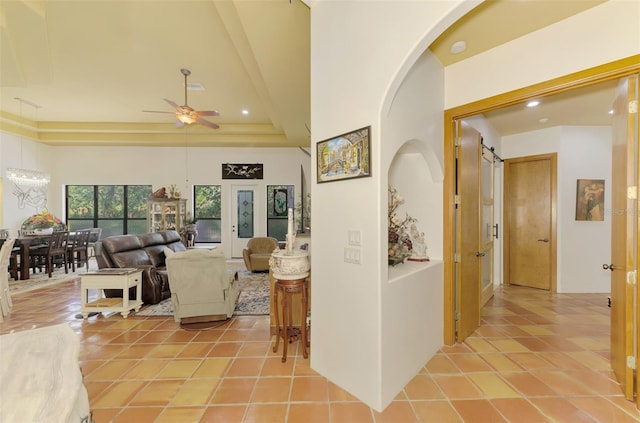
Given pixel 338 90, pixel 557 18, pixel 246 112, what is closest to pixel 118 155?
pixel 246 112

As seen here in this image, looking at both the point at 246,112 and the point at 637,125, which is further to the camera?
the point at 246,112

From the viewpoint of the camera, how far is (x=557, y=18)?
7.13ft

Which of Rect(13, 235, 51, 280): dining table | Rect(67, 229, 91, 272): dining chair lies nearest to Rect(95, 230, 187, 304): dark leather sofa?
Rect(13, 235, 51, 280): dining table

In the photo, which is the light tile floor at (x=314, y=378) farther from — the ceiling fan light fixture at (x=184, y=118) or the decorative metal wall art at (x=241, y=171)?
the decorative metal wall art at (x=241, y=171)

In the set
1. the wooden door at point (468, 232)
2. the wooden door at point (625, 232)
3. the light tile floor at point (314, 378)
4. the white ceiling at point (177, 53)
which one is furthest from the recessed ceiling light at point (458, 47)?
the light tile floor at point (314, 378)

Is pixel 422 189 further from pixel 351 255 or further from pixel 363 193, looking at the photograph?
pixel 351 255

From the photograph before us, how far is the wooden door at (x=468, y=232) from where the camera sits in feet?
9.20

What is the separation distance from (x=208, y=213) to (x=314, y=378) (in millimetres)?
6845

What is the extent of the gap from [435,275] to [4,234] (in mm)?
8685

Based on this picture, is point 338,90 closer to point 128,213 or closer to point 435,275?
point 435,275

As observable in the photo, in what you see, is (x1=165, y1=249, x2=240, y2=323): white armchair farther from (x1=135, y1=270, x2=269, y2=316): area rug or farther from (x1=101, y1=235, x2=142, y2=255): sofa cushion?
(x1=101, y1=235, x2=142, y2=255): sofa cushion

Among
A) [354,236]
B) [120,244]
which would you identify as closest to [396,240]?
[354,236]

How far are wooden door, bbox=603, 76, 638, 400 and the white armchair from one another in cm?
369

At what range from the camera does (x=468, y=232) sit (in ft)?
9.68
